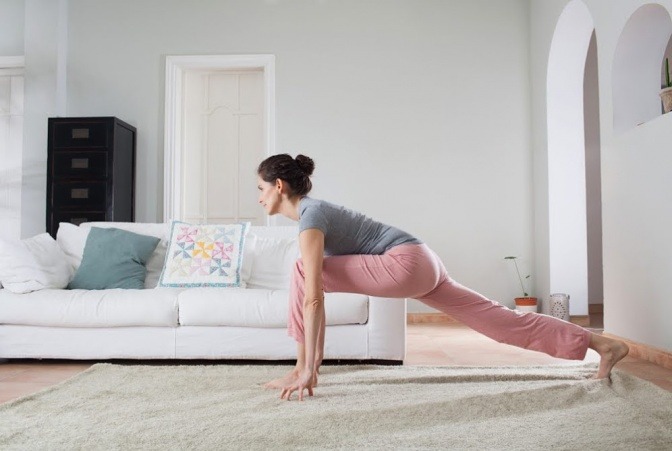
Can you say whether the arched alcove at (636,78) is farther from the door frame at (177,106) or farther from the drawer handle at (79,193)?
the drawer handle at (79,193)

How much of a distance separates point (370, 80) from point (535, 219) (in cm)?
191

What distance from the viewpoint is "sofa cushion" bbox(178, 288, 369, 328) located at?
327 cm

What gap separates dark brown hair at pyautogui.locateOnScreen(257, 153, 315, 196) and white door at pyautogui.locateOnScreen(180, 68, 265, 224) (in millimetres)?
3629

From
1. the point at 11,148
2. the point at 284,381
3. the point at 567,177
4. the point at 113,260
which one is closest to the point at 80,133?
the point at 11,148

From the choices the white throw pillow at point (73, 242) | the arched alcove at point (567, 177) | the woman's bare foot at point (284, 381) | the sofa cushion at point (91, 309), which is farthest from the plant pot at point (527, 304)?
the white throw pillow at point (73, 242)

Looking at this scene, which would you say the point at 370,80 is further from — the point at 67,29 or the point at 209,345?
the point at 209,345

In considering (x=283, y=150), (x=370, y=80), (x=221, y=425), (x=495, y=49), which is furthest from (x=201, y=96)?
(x=221, y=425)

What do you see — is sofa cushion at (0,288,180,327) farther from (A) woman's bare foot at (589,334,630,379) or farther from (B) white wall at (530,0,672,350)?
(B) white wall at (530,0,672,350)

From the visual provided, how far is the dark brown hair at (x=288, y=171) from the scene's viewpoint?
2.44m

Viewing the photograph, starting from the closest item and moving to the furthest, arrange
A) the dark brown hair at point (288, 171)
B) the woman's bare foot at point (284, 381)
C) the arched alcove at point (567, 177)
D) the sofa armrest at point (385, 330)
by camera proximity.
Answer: the dark brown hair at point (288, 171), the woman's bare foot at point (284, 381), the sofa armrest at point (385, 330), the arched alcove at point (567, 177)

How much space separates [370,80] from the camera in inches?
233

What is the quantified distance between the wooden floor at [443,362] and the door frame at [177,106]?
2491mm

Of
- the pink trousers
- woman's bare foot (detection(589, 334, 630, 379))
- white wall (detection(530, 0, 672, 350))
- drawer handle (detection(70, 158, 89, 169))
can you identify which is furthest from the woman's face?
drawer handle (detection(70, 158, 89, 169))

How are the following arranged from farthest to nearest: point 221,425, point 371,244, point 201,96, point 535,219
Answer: point 201,96 < point 535,219 < point 371,244 < point 221,425
